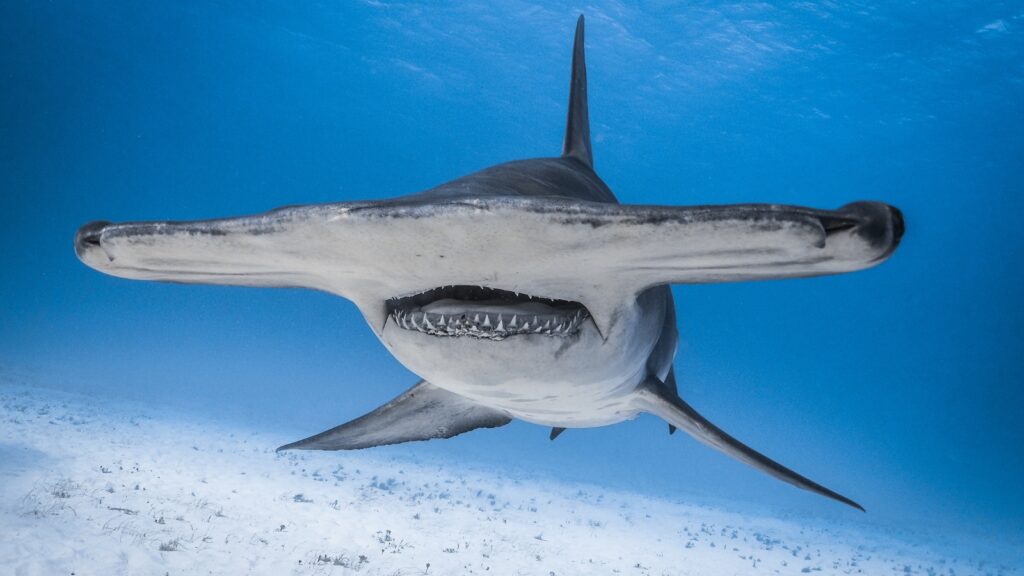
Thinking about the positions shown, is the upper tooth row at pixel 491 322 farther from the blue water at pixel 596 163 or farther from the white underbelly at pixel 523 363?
the blue water at pixel 596 163

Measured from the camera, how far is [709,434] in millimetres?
2822

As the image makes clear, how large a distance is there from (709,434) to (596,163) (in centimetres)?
4483

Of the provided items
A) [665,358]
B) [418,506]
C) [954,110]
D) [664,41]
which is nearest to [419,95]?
[664,41]

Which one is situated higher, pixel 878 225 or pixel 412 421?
pixel 878 225

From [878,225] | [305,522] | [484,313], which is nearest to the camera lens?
[878,225]

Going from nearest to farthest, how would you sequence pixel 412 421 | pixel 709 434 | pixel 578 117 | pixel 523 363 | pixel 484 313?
pixel 484 313 → pixel 523 363 → pixel 709 434 → pixel 412 421 → pixel 578 117

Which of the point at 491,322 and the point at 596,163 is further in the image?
the point at 596,163

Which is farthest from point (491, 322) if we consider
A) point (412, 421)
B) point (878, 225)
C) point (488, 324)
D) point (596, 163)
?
point (596, 163)

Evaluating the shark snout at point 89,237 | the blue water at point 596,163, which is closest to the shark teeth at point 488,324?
the shark snout at point 89,237

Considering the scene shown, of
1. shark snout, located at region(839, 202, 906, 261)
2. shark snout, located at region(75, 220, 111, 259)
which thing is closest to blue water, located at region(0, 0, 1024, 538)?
shark snout, located at region(75, 220, 111, 259)

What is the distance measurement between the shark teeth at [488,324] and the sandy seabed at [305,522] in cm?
347

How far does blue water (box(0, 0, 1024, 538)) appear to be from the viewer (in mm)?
25906

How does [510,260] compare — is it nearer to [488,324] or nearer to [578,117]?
[488,324]

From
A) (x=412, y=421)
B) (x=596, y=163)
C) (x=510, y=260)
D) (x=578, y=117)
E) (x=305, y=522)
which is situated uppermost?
(x=596, y=163)
